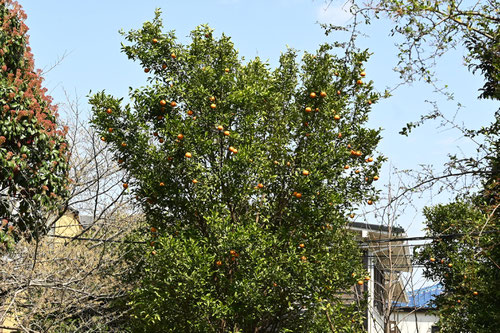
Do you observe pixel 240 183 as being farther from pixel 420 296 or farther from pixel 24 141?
pixel 420 296

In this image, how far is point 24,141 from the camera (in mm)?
10812

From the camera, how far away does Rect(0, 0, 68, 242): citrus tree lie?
34.4 feet

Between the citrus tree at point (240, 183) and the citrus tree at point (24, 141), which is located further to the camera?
the citrus tree at point (24, 141)

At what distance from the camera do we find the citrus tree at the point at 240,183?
29.5ft

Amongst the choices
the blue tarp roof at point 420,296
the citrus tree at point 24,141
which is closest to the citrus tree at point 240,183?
the citrus tree at point 24,141

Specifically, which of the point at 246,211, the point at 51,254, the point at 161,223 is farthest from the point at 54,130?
the point at 246,211

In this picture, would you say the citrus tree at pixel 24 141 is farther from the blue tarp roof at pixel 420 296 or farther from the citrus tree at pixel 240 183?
the blue tarp roof at pixel 420 296

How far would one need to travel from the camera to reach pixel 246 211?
10266 mm

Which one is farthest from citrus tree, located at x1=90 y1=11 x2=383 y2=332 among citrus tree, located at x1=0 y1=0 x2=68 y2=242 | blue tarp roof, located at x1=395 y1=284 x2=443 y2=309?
blue tarp roof, located at x1=395 y1=284 x2=443 y2=309

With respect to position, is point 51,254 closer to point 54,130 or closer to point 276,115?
point 54,130

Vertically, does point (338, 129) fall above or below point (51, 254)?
above

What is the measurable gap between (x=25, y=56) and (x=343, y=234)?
7206 millimetres

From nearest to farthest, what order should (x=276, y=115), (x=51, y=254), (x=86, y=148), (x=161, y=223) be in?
(x=161, y=223)
(x=276, y=115)
(x=51, y=254)
(x=86, y=148)

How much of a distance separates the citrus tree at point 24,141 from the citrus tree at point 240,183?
5.13ft
